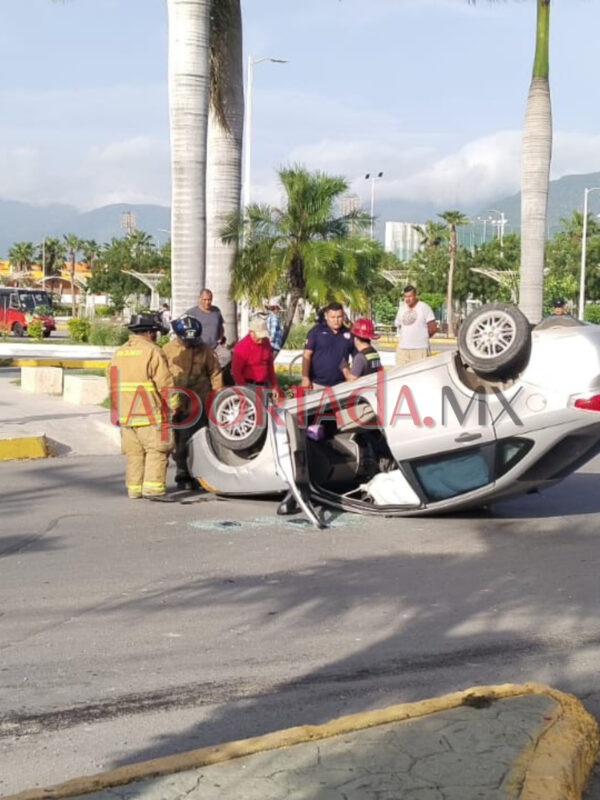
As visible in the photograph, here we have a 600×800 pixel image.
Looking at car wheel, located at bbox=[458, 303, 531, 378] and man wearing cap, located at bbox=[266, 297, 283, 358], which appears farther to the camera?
man wearing cap, located at bbox=[266, 297, 283, 358]

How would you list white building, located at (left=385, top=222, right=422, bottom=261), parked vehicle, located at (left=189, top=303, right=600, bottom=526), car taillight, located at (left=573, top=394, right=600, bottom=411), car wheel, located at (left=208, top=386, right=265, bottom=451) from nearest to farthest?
car taillight, located at (left=573, top=394, right=600, bottom=411) → parked vehicle, located at (left=189, top=303, right=600, bottom=526) → car wheel, located at (left=208, top=386, right=265, bottom=451) → white building, located at (left=385, top=222, right=422, bottom=261)

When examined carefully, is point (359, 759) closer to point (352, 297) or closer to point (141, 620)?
point (141, 620)

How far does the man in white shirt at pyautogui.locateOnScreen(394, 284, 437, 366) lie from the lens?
576 inches

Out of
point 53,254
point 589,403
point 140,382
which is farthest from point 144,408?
point 53,254

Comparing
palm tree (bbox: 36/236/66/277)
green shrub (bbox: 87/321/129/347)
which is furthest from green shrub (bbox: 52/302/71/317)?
green shrub (bbox: 87/321/129/347)

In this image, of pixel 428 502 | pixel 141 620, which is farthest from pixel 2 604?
pixel 428 502

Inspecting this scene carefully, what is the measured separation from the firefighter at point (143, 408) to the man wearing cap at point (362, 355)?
1.85 meters

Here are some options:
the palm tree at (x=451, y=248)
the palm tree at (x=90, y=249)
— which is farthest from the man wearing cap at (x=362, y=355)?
the palm tree at (x=90, y=249)

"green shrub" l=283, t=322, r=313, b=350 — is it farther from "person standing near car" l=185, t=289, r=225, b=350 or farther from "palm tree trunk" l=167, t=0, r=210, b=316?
"person standing near car" l=185, t=289, r=225, b=350

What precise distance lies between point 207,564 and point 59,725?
119 inches

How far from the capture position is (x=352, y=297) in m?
24.7

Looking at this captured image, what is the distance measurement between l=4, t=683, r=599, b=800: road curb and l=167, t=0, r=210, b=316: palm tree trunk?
11.3 m

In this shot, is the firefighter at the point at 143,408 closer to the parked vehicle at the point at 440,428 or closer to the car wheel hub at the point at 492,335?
the parked vehicle at the point at 440,428

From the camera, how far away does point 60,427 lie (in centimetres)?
1431
